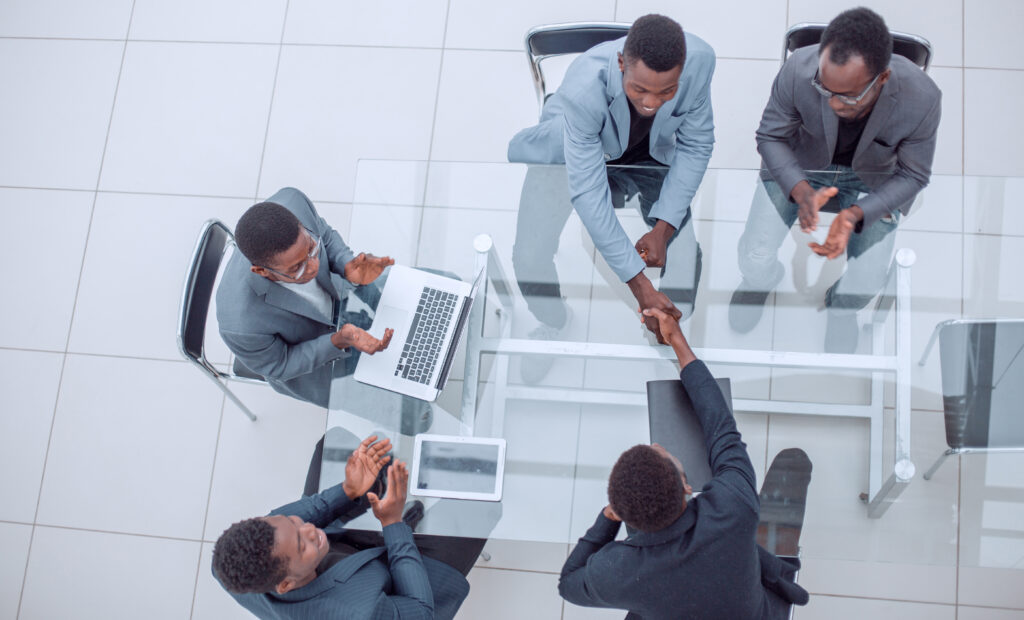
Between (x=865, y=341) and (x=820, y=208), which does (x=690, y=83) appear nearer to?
(x=820, y=208)

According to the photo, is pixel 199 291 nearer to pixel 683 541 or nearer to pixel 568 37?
pixel 568 37

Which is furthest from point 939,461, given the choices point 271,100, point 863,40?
point 271,100

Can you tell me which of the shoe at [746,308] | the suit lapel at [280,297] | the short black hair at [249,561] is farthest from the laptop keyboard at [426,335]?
the shoe at [746,308]

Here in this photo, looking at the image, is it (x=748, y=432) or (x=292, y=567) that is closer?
(x=292, y=567)

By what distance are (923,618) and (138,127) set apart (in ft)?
11.4

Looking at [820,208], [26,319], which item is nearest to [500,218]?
[820,208]

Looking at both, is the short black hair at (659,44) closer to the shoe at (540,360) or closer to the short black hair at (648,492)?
the shoe at (540,360)

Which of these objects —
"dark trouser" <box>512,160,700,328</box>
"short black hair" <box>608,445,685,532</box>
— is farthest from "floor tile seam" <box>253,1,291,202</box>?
"short black hair" <box>608,445,685,532</box>

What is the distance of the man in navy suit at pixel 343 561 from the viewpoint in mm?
1519

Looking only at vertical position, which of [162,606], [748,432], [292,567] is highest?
[748,432]

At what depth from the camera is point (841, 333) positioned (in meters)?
1.78

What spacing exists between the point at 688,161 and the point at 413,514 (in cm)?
115

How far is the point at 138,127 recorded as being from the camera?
9.42ft

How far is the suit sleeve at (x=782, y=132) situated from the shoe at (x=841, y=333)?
35 cm
